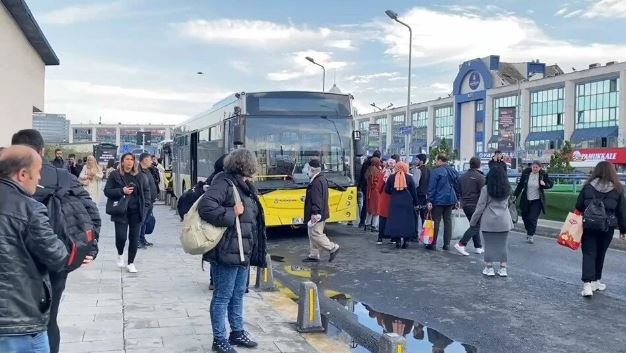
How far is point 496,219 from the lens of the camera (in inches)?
363

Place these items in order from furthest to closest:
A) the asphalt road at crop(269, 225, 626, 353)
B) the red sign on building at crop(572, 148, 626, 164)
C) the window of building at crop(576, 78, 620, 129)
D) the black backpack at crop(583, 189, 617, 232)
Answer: the window of building at crop(576, 78, 620, 129)
the red sign on building at crop(572, 148, 626, 164)
the black backpack at crop(583, 189, 617, 232)
the asphalt road at crop(269, 225, 626, 353)

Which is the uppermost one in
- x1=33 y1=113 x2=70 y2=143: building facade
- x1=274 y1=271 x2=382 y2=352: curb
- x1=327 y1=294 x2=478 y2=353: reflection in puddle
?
x1=33 y1=113 x2=70 y2=143: building facade

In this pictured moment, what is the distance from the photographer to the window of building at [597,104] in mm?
63844

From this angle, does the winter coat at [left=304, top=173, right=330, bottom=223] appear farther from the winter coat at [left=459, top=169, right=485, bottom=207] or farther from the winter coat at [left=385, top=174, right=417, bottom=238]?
the winter coat at [left=459, top=169, right=485, bottom=207]

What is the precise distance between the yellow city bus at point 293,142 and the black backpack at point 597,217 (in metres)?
6.36

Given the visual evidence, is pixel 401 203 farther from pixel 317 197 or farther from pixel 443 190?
pixel 317 197

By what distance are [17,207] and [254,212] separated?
8.29ft

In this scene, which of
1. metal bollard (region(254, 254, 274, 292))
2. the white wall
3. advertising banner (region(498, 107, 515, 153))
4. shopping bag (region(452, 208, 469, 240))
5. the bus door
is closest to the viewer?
metal bollard (region(254, 254, 274, 292))

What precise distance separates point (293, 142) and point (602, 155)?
29076 mm

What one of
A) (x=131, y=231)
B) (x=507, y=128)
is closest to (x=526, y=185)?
(x=131, y=231)

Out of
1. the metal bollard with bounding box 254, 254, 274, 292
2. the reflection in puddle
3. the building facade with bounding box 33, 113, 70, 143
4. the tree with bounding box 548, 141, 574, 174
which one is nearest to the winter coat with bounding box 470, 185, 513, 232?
the reflection in puddle

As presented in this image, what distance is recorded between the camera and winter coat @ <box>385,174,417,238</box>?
1198cm

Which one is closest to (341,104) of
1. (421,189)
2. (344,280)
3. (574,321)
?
(421,189)

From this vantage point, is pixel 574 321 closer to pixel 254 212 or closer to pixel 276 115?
pixel 254 212
